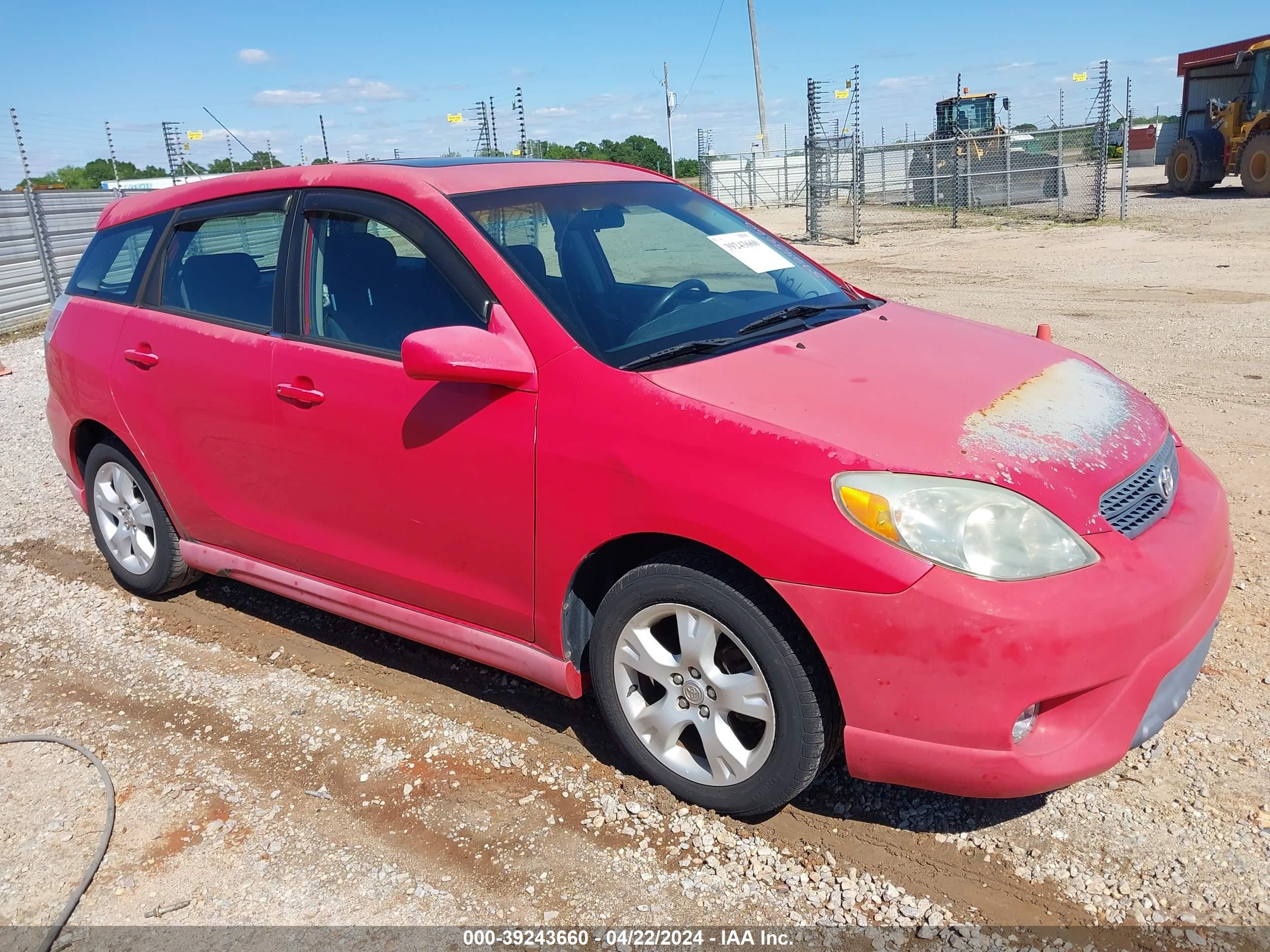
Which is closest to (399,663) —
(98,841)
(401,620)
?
(401,620)

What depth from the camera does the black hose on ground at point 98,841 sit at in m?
2.64

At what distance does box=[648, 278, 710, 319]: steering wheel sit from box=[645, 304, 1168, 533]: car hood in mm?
361

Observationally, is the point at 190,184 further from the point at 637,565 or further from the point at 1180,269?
the point at 1180,269

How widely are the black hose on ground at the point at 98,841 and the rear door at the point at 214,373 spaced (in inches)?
35.9

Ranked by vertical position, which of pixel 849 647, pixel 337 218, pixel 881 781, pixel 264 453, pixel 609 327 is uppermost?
pixel 337 218

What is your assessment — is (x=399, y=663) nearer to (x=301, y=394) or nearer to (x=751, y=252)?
(x=301, y=394)

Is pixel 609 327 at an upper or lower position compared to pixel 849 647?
upper

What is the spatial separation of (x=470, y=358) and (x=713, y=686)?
114 centimetres

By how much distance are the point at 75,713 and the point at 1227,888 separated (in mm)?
3817

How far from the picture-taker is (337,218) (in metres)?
3.51

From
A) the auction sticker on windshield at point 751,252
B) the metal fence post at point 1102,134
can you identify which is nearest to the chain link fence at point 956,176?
the metal fence post at point 1102,134

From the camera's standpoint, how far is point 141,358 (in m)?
4.11

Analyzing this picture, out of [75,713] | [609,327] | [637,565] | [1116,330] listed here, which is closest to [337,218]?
[609,327]

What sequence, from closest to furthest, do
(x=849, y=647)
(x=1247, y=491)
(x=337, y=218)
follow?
(x=849, y=647) < (x=337, y=218) < (x=1247, y=491)
